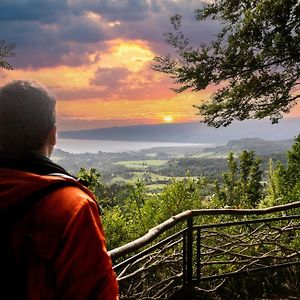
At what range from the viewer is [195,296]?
4.08 metres

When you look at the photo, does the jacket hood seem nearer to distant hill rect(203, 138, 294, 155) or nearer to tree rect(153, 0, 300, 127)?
tree rect(153, 0, 300, 127)

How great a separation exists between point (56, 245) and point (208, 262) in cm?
323

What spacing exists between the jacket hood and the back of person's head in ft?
0.28

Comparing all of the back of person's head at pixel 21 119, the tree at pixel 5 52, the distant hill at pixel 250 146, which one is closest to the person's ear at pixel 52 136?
the back of person's head at pixel 21 119

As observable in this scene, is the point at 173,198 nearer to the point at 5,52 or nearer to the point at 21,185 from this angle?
the point at 5,52

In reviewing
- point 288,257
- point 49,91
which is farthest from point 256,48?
point 49,91

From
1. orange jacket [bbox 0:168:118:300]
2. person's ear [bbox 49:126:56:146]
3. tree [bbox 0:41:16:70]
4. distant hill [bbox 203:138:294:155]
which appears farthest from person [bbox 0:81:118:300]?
distant hill [bbox 203:138:294:155]

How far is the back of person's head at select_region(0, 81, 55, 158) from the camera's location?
1234mm

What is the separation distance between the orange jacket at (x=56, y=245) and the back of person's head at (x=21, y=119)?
0.12 m

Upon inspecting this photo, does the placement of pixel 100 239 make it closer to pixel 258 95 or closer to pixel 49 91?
pixel 49 91

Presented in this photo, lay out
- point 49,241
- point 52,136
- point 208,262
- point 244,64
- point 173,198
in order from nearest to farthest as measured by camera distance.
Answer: point 49,241 → point 52,136 → point 208,262 → point 244,64 → point 173,198

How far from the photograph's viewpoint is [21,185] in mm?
1158

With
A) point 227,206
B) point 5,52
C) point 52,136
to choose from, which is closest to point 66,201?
point 52,136

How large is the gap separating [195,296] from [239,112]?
8758 millimetres
